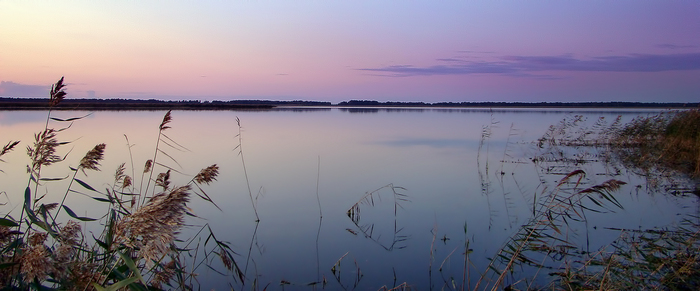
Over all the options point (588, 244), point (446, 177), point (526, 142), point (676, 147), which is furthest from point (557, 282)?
point (526, 142)

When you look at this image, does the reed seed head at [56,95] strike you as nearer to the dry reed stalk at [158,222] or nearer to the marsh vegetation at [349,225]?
the marsh vegetation at [349,225]

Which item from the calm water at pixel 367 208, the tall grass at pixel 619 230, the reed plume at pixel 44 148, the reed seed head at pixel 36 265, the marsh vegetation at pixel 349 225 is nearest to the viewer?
the reed seed head at pixel 36 265

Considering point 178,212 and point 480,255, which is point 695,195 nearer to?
point 480,255

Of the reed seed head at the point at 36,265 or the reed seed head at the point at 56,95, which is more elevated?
the reed seed head at the point at 56,95

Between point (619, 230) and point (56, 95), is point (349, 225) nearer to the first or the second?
point (619, 230)

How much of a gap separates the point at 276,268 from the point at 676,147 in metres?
11.9

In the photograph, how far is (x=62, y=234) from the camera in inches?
96.7

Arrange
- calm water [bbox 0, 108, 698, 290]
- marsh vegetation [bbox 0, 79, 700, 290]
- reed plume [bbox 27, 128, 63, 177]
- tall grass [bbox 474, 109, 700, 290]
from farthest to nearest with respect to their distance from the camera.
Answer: calm water [bbox 0, 108, 698, 290]
tall grass [bbox 474, 109, 700, 290]
reed plume [bbox 27, 128, 63, 177]
marsh vegetation [bbox 0, 79, 700, 290]

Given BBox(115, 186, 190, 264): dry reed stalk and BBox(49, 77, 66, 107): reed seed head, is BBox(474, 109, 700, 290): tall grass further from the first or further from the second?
BBox(49, 77, 66, 107): reed seed head

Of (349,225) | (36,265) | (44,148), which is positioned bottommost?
(349,225)

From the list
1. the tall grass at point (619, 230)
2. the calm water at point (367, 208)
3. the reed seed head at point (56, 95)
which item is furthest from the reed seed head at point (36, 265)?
the calm water at point (367, 208)

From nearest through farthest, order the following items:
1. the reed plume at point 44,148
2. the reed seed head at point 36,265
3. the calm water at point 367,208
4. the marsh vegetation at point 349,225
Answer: the reed seed head at point 36,265 → the marsh vegetation at point 349,225 → the reed plume at point 44,148 → the calm water at point 367,208

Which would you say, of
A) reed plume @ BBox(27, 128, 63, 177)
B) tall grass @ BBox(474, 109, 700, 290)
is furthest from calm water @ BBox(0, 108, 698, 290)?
reed plume @ BBox(27, 128, 63, 177)

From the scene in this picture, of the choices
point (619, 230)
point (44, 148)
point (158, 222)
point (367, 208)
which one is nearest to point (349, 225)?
point (367, 208)
